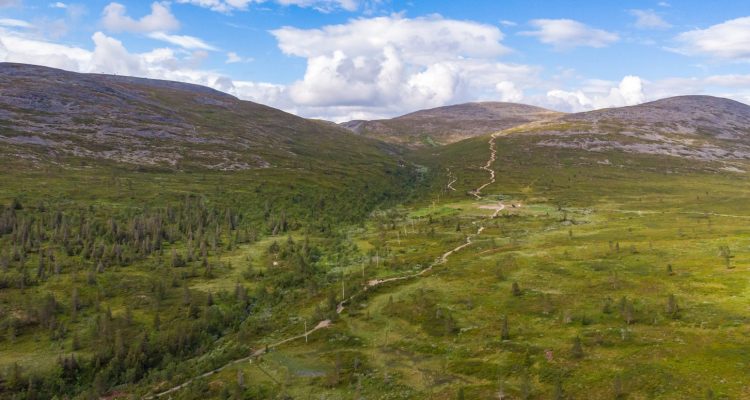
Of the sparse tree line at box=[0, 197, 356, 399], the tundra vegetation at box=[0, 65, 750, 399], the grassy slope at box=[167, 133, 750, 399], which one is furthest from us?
the sparse tree line at box=[0, 197, 356, 399]

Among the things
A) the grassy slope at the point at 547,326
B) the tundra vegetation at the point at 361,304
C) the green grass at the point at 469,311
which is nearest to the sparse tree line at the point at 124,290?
the tundra vegetation at the point at 361,304

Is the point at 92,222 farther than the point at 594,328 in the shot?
Yes

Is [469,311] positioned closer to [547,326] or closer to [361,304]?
[547,326]

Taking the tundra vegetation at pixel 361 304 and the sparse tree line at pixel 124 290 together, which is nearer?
the tundra vegetation at pixel 361 304

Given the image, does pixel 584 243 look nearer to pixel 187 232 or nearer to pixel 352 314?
pixel 352 314

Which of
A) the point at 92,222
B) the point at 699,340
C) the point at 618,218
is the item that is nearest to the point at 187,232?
the point at 92,222

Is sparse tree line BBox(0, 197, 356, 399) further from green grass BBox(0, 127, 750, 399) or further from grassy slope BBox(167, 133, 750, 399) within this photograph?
grassy slope BBox(167, 133, 750, 399)

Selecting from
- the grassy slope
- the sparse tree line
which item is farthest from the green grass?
the sparse tree line

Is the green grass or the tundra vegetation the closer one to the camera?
the green grass

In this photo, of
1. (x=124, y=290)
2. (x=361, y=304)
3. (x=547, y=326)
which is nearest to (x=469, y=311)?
(x=547, y=326)

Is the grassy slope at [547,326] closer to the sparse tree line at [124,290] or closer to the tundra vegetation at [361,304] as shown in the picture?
the tundra vegetation at [361,304]

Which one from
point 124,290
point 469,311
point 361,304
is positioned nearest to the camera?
point 469,311
